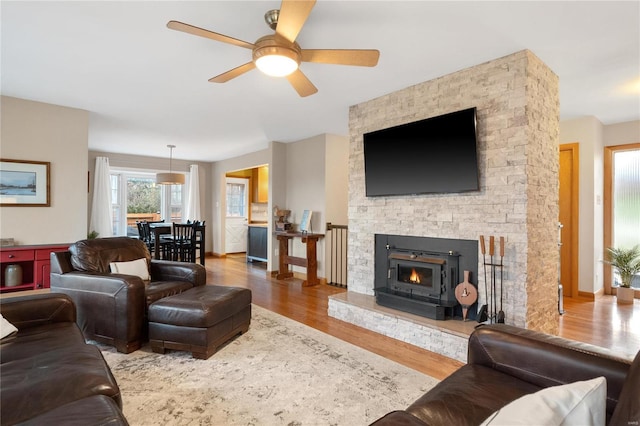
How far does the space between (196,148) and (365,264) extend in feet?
16.1

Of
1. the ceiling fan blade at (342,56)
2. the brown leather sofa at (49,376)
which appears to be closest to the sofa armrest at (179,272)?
the brown leather sofa at (49,376)

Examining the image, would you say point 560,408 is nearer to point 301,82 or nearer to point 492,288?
point 492,288

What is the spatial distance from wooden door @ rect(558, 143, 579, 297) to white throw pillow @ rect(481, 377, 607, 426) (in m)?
4.89

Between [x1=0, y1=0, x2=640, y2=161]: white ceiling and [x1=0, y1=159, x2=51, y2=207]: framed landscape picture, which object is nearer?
[x1=0, y1=0, x2=640, y2=161]: white ceiling

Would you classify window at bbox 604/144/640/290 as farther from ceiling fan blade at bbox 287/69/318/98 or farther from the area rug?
ceiling fan blade at bbox 287/69/318/98

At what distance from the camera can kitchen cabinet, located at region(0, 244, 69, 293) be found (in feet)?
12.5

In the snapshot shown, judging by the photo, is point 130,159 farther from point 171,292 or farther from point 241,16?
point 241,16

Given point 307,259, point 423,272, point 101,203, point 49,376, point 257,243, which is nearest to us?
point 49,376

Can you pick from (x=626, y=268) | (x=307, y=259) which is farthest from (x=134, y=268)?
(x=626, y=268)

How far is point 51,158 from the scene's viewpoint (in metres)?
4.21

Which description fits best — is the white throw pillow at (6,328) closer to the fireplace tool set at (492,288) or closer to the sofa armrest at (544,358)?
the sofa armrest at (544,358)

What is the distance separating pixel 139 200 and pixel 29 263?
4378 mm

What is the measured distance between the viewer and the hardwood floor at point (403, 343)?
2.81 metres

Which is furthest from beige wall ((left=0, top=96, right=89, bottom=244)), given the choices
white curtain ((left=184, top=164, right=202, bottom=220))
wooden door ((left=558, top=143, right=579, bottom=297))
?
wooden door ((left=558, top=143, right=579, bottom=297))
